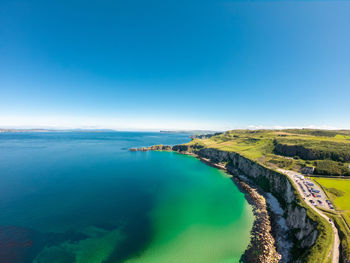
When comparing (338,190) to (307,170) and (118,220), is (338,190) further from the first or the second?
(118,220)

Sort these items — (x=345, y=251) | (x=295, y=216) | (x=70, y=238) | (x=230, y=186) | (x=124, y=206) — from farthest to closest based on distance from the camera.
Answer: (x=230, y=186) < (x=124, y=206) < (x=295, y=216) < (x=70, y=238) < (x=345, y=251)

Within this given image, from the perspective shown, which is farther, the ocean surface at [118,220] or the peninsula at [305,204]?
the ocean surface at [118,220]

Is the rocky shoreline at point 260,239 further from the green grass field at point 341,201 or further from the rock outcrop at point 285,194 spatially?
the green grass field at point 341,201

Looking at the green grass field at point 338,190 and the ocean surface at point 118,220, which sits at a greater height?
the green grass field at point 338,190

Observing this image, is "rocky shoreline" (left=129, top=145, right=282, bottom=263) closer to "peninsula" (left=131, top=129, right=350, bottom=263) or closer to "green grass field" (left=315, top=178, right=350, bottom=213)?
"peninsula" (left=131, top=129, right=350, bottom=263)

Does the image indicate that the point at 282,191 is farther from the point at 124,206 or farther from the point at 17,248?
the point at 17,248

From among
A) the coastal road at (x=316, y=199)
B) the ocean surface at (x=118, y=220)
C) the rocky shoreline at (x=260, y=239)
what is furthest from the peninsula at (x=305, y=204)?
the ocean surface at (x=118, y=220)

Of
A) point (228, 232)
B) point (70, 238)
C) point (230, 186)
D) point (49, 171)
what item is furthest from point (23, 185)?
point (230, 186)

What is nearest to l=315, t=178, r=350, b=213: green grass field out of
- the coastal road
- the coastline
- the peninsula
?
the peninsula

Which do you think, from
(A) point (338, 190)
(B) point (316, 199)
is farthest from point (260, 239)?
(A) point (338, 190)
